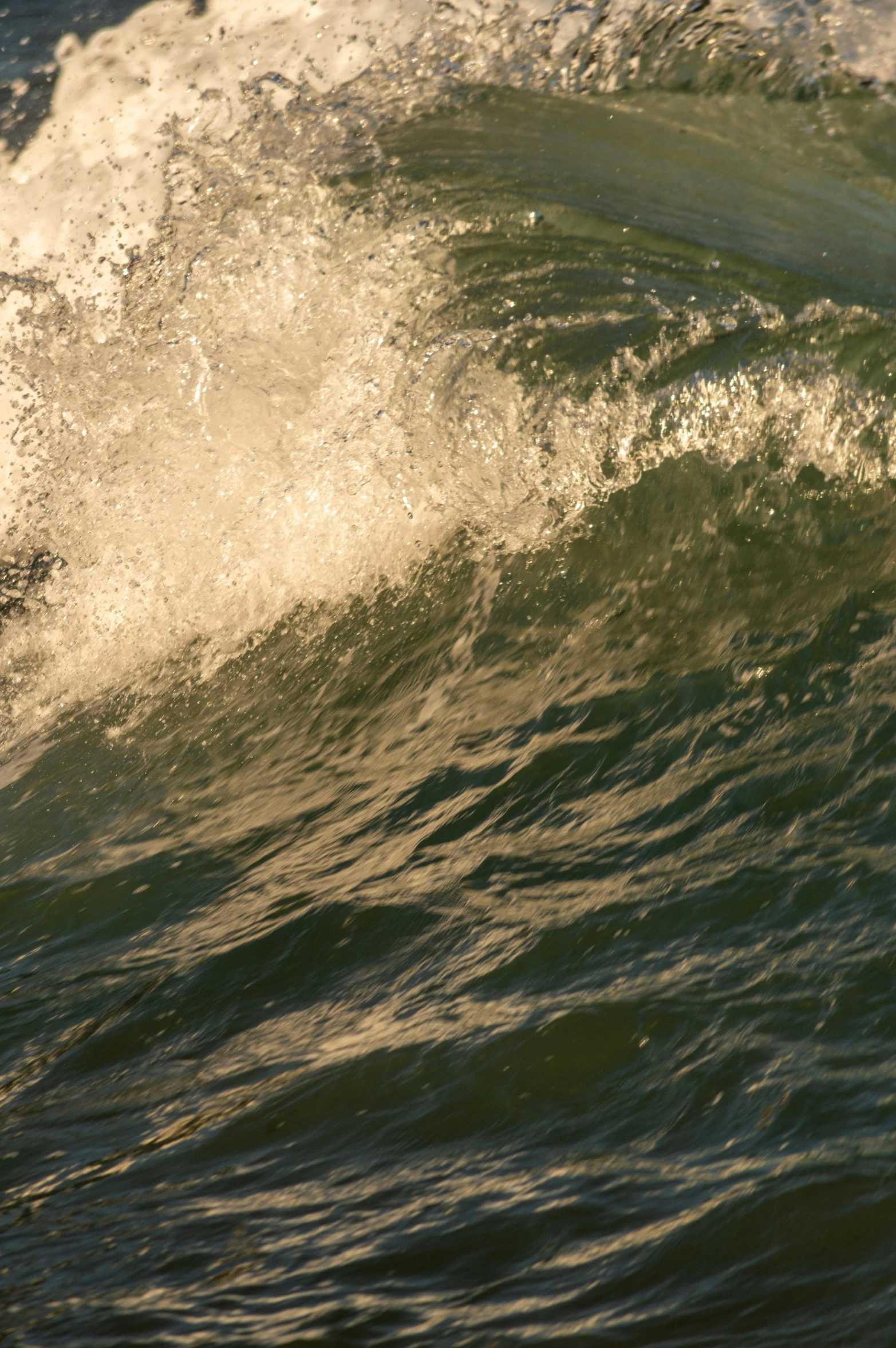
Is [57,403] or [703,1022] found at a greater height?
[57,403]

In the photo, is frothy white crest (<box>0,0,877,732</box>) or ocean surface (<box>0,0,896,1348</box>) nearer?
ocean surface (<box>0,0,896,1348</box>)

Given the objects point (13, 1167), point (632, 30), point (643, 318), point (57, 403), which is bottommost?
point (13, 1167)

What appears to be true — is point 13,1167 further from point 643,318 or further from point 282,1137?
point 643,318

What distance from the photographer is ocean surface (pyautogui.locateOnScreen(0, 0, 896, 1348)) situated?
5.97 feet

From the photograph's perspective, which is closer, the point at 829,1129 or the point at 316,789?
the point at 829,1129

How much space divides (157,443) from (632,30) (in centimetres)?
260

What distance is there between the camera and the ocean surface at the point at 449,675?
1.82 m

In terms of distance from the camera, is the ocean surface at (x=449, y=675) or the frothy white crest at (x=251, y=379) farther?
the frothy white crest at (x=251, y=379)

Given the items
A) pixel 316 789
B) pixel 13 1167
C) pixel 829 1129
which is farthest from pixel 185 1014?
pixel 829 1129

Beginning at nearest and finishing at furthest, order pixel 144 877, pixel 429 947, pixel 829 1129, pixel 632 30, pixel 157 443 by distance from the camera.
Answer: pixel 829 1129
pixel 429 947
pixel 144 877
pixel 157 443
pixel 632 30

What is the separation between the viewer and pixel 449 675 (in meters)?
3.69

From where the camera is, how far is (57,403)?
4.99 m

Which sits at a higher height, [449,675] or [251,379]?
[251,379]

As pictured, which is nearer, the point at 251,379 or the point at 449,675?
the point at 449,675
